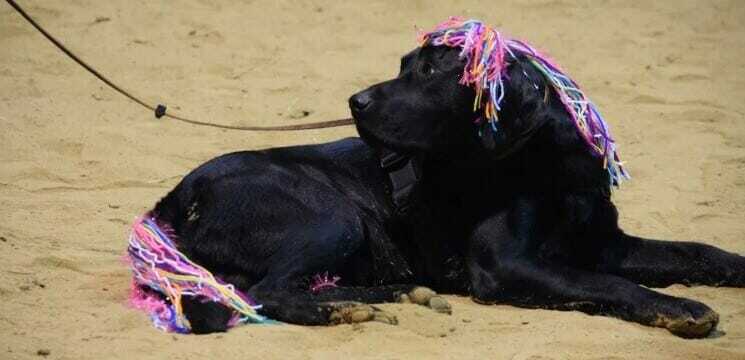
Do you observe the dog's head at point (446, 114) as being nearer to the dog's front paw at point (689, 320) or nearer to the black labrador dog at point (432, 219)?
the black labrador dog at point (432, 219)

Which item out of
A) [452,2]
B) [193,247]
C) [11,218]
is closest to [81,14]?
[452,2]

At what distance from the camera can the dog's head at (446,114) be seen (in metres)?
4.57

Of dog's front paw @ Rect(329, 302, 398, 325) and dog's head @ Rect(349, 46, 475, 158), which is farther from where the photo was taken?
dog's head @ Rect(349, 46, 475, 158)

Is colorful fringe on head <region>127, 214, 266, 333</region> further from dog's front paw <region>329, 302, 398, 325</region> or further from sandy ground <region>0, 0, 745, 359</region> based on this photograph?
dog's front paw <region>329, 302, 398, 325</region>

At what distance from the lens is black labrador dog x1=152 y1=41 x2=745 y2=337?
452 centimetres

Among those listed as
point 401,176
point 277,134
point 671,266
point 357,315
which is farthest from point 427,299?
point 277,134

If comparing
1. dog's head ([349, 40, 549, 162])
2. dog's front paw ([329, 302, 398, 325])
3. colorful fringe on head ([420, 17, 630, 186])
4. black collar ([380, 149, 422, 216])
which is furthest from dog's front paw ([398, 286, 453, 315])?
colorful fringe on head ([420, 17, 630, 186])

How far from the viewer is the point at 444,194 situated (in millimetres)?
4785

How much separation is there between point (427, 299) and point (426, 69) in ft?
2.72

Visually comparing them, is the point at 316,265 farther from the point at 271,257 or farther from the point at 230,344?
the point at 230,344

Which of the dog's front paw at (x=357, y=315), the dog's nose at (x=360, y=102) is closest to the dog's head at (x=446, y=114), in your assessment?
the dog's nose at (x=360, y=102)

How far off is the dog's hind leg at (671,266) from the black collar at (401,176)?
2.56 feet

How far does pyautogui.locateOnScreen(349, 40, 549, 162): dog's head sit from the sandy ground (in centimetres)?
59

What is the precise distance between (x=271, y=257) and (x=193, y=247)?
0.30 metres
